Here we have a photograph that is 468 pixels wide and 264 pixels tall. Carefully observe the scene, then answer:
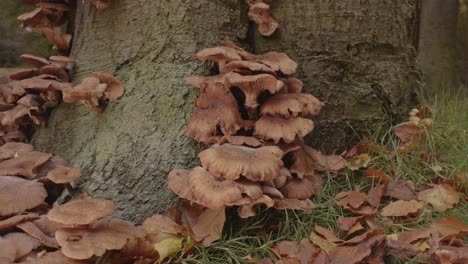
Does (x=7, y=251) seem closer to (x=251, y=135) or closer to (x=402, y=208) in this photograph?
(x=251, y=135)

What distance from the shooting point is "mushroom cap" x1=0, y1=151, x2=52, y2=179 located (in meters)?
2.84

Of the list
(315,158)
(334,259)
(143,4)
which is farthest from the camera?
(143,4)

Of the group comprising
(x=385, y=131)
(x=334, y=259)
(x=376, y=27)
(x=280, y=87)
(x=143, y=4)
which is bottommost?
(x=334, y=259)

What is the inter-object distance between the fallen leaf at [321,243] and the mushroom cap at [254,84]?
796 millimetres

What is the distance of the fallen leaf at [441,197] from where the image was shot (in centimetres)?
282

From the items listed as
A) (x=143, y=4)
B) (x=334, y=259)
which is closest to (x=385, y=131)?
(x=334, y=259)

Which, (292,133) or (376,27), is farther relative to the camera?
(376,27)

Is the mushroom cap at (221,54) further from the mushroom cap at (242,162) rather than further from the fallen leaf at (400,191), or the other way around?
the fallen leaf at (400,191)

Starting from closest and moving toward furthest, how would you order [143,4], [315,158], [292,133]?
[292,133], [315,158], [143,4]

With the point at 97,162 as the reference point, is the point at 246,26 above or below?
above

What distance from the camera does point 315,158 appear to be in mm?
2992

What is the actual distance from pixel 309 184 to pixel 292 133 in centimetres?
34

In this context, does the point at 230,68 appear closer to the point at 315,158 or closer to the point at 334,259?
the point at 315,158

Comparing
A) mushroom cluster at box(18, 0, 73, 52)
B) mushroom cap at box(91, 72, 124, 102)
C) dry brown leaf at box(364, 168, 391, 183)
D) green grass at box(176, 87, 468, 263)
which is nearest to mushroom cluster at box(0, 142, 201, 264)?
green grass at box(176, 87, 468, 263)
